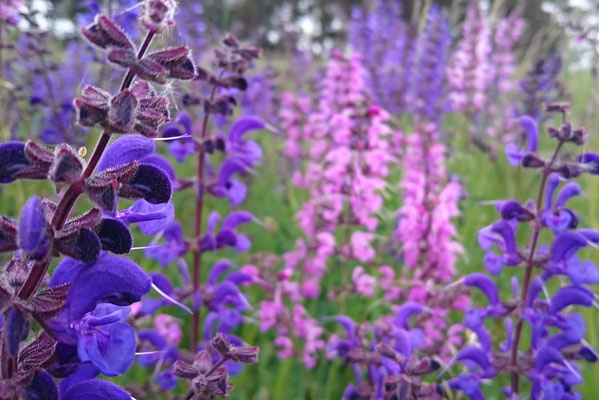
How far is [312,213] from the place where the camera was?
11.7ft

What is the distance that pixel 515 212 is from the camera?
2.06 meters

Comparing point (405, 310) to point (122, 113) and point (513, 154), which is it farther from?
point (122, 113)

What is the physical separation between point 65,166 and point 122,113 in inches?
4.5

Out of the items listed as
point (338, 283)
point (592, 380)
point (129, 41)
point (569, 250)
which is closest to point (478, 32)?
point (338, 283)

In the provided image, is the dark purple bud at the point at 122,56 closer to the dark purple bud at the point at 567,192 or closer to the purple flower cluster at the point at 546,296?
the purple flower cluster at the point at 546,296

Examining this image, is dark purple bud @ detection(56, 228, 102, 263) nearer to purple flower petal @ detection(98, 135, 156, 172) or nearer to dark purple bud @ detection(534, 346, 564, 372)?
→ purple flower petal @ detection(98, 135, 156, 172)

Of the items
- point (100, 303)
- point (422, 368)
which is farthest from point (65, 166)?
point (422, 368)

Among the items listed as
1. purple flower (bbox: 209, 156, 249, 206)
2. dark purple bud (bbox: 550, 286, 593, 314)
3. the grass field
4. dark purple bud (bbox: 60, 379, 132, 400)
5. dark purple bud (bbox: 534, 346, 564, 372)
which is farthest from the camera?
the grass field

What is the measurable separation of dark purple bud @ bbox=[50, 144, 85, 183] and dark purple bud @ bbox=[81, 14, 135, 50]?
0.62 feet

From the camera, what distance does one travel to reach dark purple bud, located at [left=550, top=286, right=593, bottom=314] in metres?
2.04

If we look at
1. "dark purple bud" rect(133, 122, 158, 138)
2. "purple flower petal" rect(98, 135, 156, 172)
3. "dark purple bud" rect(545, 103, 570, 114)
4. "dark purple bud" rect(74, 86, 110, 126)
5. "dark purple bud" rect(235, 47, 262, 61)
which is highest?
"dark purple bud" rect(235, 47, 262, 61)

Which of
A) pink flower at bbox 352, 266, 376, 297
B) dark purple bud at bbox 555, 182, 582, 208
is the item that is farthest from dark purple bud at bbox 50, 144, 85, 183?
pink flower at bbox 352, 266, 376, 297

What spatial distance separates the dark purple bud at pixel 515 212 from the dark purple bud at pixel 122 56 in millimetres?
1375

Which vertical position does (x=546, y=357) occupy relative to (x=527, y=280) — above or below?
below
